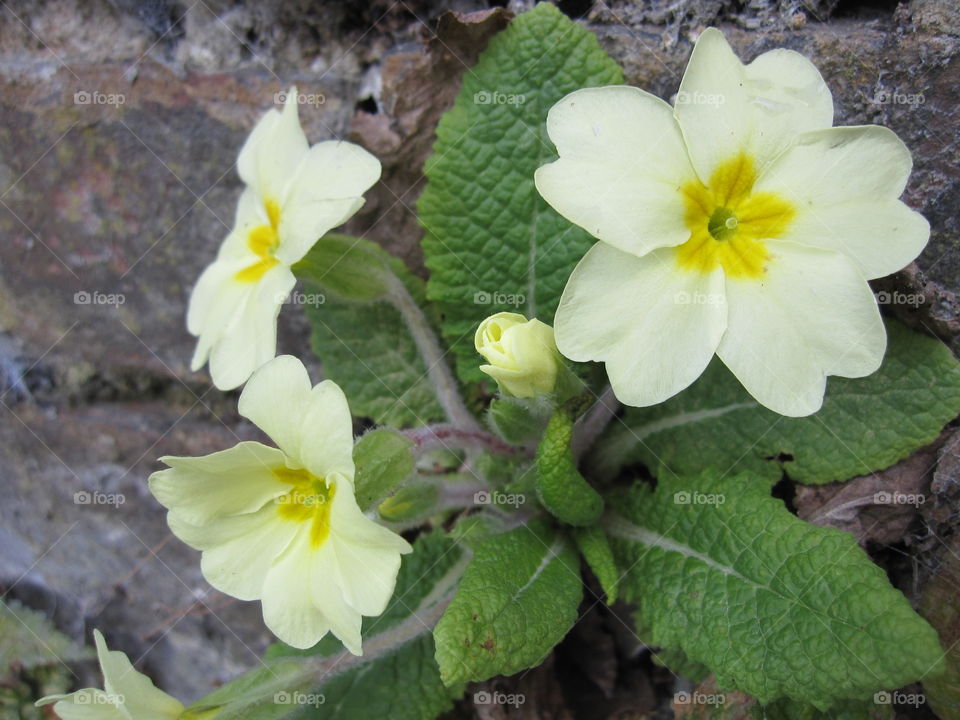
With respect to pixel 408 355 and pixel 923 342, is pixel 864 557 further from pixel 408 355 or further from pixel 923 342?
pixel 408 355

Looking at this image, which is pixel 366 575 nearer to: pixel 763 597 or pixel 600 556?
pixel 600 556

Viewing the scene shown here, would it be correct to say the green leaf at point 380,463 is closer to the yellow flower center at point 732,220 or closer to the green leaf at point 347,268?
the green leaf at point 347,268

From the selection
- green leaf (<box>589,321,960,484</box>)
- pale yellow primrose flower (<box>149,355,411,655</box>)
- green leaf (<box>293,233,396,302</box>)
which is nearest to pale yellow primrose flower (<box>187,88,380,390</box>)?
green leaf (<box>293,233,396,302</box>)

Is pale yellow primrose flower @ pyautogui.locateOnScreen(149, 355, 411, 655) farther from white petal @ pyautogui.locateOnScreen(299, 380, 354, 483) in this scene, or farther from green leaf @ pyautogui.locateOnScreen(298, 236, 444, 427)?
green leaf @ pyautogui.locateOnScreen(298, 236, 444, 427)

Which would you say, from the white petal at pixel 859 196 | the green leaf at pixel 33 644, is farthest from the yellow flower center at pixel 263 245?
the green leaf at pixel 33 644

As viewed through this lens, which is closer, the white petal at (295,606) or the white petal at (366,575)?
the white petal at (366,575)
